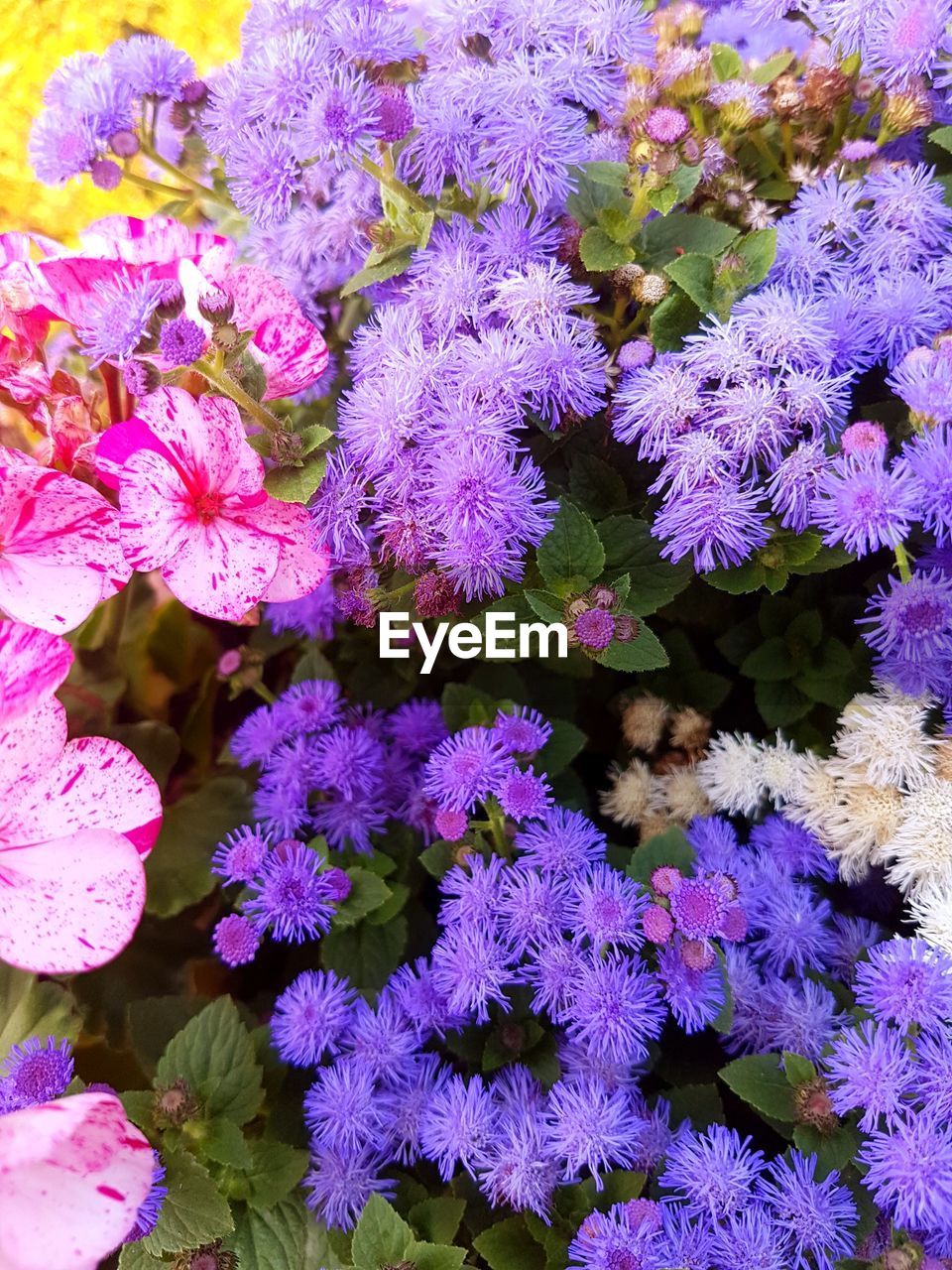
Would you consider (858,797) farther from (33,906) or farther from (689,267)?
(33,906)

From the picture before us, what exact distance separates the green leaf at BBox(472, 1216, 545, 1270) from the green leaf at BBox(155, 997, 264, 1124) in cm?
22

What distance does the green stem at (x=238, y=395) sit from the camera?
2.64 feet

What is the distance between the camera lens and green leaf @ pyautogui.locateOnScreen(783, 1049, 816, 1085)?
0.80 m

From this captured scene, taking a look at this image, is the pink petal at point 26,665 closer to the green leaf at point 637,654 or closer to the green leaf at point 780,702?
the green leaf at point 637,654

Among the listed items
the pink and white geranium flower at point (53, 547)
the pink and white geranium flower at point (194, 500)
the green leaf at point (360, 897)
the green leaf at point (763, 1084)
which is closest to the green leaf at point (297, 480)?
the pink and white geranium flower at point (194, 500)

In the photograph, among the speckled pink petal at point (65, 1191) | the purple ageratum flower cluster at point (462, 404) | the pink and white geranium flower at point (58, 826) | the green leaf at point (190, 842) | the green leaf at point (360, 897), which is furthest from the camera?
the green leaf at point (190, 842)

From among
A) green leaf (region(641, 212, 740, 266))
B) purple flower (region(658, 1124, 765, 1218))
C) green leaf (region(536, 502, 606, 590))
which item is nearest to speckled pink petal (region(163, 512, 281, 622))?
green leaf (region(536, 502, 606, 590))

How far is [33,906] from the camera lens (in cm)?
74

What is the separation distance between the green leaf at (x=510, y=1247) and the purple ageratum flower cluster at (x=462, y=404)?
0.49 meters

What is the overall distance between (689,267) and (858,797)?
0.49m

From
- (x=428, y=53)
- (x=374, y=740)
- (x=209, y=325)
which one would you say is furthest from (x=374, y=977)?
(x=428, y=53)

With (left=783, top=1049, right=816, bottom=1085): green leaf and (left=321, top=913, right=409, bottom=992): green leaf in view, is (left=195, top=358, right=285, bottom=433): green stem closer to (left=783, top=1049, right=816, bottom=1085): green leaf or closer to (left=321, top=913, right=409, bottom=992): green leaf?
(left=321, top=913, right=409, bottom=992): green leaf

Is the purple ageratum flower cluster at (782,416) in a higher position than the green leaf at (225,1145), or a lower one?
higher

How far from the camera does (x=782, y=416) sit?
0.84m
